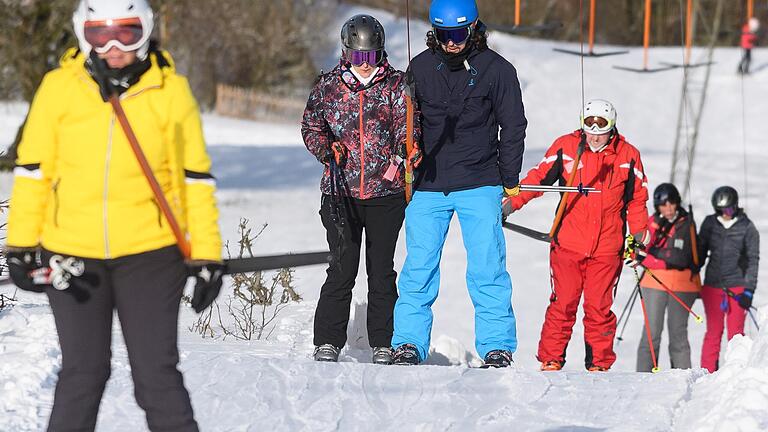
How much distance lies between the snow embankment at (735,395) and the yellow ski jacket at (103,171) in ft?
6.86

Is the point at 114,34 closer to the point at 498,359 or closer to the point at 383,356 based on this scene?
the point at 383,356

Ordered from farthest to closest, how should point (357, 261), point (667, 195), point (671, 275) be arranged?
point (671, 275) → point (667, 195) → point (357, 261)

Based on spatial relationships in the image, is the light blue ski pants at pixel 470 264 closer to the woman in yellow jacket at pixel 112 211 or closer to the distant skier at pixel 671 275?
the woman in yellow jacket at pixel 112 211

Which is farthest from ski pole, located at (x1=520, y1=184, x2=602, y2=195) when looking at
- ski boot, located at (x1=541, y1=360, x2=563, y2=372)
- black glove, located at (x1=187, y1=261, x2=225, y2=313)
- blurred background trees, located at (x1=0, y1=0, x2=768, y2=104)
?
blurred background trees, located at (x1=0, y1=0, x2=768, y2=104)

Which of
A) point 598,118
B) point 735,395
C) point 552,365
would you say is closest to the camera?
point 735,395

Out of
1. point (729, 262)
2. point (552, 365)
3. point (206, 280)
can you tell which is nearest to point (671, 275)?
point (729, 262)

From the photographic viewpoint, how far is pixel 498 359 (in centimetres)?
618

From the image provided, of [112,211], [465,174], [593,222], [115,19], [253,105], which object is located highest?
[115,19]

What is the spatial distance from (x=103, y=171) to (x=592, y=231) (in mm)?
4045

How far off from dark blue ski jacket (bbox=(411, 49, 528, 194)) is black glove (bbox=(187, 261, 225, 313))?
2472 millimetres

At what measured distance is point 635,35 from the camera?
4181cm

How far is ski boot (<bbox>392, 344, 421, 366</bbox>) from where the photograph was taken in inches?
241

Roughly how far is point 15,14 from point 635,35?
2715 centimetres

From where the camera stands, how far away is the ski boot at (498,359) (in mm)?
6160
